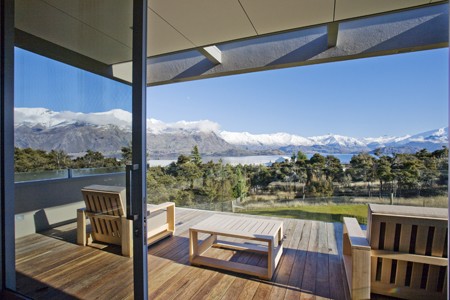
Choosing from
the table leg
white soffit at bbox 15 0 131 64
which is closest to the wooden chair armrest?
the table leg

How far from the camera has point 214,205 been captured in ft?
16.1

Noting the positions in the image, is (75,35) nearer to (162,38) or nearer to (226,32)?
(162,38)

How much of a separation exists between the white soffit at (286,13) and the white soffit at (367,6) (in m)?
0.08

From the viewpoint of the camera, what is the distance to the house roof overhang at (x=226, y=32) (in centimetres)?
137

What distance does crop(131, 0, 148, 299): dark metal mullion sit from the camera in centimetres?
121

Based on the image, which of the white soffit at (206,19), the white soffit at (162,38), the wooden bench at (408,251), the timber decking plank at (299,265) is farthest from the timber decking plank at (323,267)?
the white soffit at (162,38)

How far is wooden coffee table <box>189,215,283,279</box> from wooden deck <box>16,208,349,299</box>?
0.08m

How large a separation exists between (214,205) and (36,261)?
11.6ft

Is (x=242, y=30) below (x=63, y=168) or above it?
above

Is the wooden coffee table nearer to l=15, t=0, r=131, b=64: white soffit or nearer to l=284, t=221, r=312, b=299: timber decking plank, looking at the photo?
l=284, t=221, r=312, b=299: timber decking plank

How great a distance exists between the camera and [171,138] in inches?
271

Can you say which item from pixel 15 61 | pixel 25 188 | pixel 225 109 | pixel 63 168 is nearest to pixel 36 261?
pixel 25 188

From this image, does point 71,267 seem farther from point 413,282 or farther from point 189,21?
point 413,282

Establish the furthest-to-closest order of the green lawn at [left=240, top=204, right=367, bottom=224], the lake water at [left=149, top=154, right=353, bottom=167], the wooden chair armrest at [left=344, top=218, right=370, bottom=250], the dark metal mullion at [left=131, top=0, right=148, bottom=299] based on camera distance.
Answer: the lake water at [left=149, top=154, right=353, bottom=167] < the green lawn at [left=240, top=204, right=367, bottom=224] < the wooden chair armrest at [left=344, top=218, right=370, bottom=250] < the dark metal mullion at [left=131, top=0, right=148, bottom=299]
